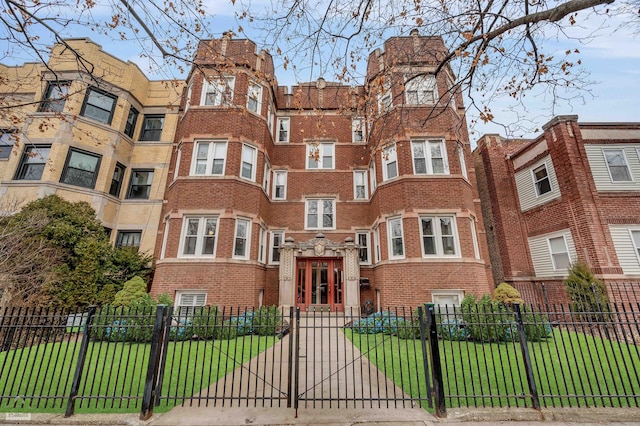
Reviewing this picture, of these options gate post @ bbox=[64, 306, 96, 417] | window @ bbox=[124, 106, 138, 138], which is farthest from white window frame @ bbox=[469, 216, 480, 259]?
window @ bbox=[124, 106, 138, 138]

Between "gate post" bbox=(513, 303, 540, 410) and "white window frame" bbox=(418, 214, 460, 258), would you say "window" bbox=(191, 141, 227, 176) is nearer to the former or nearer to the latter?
"white window frame" bbox=(418, 214, 460, 258)

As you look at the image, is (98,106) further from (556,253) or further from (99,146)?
(556,253)

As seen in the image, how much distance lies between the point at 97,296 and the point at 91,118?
10.1 meters

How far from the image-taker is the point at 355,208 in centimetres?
1567

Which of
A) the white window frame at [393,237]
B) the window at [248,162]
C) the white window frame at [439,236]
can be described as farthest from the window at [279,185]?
the white window frame at [439,236]

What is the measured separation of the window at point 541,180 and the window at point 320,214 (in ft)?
36.9

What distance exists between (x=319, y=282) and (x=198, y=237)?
6.06 meters

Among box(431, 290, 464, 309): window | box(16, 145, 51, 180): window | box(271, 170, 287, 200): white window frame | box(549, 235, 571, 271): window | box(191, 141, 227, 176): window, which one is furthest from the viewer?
box(271, 170, 287, 200): white window frame

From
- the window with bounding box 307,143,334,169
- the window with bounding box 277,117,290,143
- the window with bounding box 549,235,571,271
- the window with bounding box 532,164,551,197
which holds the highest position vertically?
the window with bounding box 277,117,290,143

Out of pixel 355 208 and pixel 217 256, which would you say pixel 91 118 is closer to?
pixel 217 256

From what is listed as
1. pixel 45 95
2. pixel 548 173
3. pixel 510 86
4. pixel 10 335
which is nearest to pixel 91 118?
pixel 45 95

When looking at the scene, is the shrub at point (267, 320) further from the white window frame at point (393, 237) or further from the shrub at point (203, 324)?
the white window frame at point (393, 237)

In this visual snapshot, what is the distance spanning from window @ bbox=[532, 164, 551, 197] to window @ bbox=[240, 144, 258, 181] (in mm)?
15358

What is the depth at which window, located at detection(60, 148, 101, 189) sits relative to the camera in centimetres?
1402
